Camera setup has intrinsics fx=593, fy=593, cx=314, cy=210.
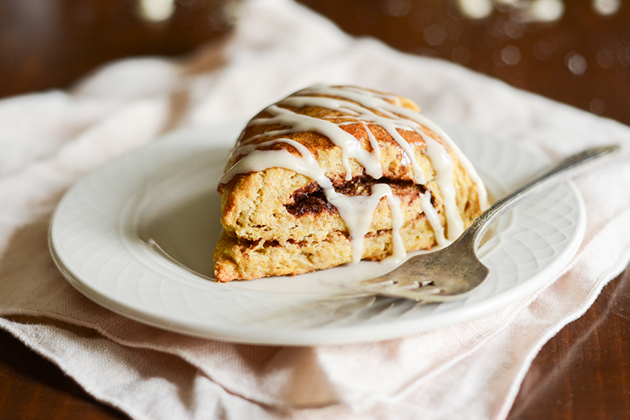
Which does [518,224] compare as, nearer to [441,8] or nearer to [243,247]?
[243,247]

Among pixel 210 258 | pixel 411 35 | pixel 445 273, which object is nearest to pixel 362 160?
pixel 445 273

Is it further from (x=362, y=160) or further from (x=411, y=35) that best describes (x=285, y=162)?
(x=411, y=35)

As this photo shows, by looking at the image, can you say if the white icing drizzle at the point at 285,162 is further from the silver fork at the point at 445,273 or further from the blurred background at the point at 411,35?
the blurred background at the point at 411,35

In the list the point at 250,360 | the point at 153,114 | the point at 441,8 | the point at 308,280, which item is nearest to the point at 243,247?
the point at 308,280

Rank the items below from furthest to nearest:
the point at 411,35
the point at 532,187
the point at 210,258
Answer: the point at 411,35 < the point at 532,187 < the point at 210,258

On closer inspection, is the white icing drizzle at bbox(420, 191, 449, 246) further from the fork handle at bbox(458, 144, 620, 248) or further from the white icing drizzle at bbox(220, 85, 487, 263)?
the fork handle at bbox(458, 144, 620, 248)

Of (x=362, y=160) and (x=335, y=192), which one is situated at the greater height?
(x=362, y=160)
